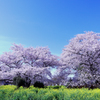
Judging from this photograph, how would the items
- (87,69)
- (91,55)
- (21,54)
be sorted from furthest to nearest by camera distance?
(21,54) → (87,69) → (91,55)

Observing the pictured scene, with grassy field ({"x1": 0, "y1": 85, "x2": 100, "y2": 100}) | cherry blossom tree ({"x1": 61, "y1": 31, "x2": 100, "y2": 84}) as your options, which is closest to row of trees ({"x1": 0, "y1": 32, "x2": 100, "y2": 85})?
cherry blossom tree ({"x1": 61, "y1": 31, "x2": 100, "y2": 84})

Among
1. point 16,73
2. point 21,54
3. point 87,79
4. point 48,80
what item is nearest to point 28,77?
point 16,73

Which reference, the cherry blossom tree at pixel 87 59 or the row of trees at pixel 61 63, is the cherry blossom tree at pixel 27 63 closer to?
the row of trees at pixel 61 63

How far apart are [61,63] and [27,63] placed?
5.95 m

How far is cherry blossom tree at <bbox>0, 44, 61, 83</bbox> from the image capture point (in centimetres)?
1791

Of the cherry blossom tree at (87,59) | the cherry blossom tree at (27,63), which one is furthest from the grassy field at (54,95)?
the cherry blossom tree at (27,63)

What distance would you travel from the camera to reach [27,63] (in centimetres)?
2078

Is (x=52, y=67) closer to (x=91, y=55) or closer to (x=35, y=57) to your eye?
(x=35, y=57)

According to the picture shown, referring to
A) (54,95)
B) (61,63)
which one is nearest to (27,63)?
(61,63)

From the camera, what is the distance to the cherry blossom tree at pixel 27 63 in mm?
17906

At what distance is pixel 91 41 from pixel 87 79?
5.62 m

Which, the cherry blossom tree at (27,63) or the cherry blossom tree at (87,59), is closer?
the cherry blossom tree at (87,59)

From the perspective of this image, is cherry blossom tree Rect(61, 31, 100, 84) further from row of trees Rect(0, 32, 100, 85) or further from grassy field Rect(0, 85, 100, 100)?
grassy field Rect(0, 85, 100, 100)

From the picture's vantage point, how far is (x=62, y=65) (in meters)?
21.0
